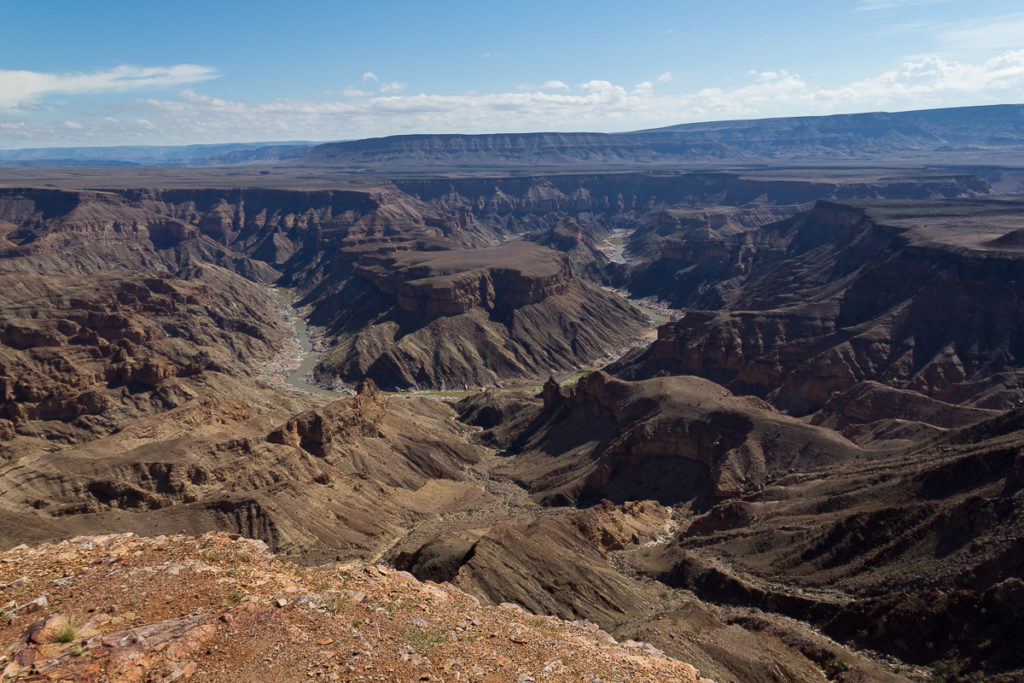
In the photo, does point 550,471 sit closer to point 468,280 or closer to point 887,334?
point 887,334

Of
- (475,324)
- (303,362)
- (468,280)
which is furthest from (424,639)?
(468,280)

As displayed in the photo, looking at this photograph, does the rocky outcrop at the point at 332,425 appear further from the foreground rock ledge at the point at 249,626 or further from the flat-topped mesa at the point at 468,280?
the flat-topped mesa at the point at 468,280

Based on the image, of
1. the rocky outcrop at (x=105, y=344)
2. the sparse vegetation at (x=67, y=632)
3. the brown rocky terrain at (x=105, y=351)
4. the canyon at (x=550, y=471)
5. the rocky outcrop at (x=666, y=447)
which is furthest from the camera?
the rocky outcrop at (x=105, y=344)

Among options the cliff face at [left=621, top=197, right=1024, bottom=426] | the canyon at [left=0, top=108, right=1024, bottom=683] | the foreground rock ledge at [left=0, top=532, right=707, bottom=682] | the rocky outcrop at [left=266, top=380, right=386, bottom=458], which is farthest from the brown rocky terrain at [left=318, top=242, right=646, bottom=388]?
the foreground rock ledge at [left=0, top=532, right=707, bottom=682]

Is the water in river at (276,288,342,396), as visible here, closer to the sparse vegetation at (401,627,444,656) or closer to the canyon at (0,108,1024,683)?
the canyon at (0,108,1024,683)

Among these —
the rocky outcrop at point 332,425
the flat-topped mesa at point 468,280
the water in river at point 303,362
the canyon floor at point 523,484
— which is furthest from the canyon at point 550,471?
the water in river at point 303,362
